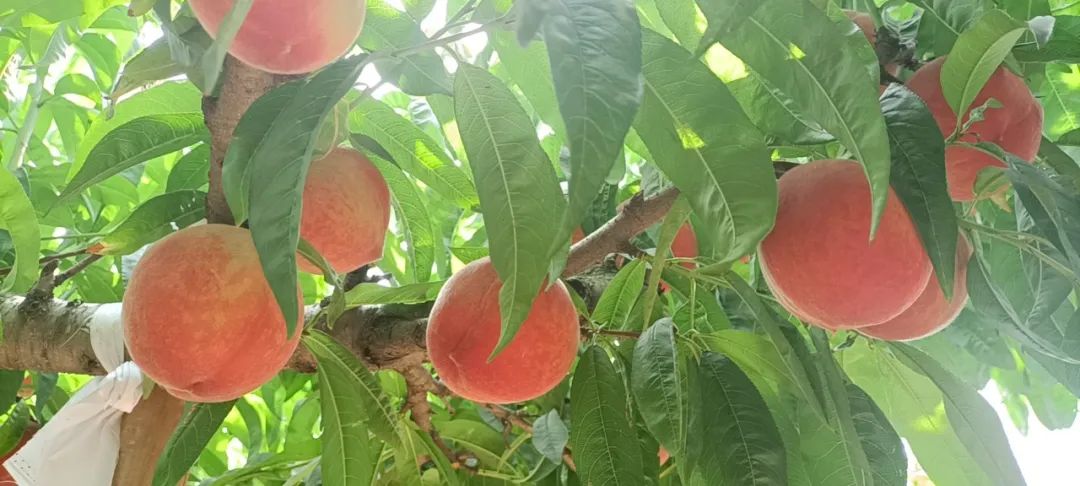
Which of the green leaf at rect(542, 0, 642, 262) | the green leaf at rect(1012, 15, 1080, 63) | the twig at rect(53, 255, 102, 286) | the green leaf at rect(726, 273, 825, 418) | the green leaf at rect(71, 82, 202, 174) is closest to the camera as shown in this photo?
the green leaf at rect(542, 0, 642, 262)

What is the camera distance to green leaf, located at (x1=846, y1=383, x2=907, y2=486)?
68 centimetres

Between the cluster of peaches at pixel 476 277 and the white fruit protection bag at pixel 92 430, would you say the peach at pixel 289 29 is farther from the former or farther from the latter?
the white fruit protection bag at pixel 92 430

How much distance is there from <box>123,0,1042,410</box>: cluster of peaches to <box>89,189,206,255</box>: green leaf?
0.17 metres

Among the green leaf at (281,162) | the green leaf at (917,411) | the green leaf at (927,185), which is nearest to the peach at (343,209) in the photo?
the green leaf at (281,162)

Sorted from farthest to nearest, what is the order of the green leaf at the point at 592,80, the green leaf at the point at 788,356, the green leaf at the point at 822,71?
the green leaf at the point at 788,356 < the green leaf at the point at 822,71 < the green leaf at the point at 592,80

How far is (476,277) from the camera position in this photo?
0.71 m

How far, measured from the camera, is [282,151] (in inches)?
17.9

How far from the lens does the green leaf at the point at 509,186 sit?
0.49m

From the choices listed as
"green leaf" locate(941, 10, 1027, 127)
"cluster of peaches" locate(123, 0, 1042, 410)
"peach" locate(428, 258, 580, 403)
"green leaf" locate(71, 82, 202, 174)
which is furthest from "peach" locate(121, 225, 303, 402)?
"green leaf" locate(941, 10, 1027, 127)

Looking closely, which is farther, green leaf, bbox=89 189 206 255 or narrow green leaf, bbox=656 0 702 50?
green leaf, bbox=89 189 206 255

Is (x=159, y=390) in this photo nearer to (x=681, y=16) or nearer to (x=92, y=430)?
(x=92, y=430)

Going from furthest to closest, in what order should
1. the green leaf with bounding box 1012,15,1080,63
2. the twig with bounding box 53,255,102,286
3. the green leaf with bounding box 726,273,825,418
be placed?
the twig with bounding box 53,255,102,286
the green leaf with bounding box 1012,15,1080,63
the green leaf with bounding box 726,273,825,418

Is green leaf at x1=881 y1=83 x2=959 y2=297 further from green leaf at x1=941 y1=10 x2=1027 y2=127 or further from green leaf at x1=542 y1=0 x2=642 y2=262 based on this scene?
green leaf at x1=542 y1=0 x2=642 y2=262

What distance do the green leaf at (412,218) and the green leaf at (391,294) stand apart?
6cm
